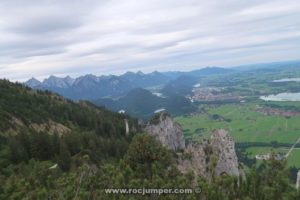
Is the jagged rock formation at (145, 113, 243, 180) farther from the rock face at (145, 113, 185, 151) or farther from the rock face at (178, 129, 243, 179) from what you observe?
the rock face at (145, 113, 185, 151)

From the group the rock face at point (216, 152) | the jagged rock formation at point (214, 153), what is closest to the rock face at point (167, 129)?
the jagged rock formation at point (214, 153)

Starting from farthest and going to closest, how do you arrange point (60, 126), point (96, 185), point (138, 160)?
1. point (60, 126)
2. point (138, 160)
3. point (96, 185)

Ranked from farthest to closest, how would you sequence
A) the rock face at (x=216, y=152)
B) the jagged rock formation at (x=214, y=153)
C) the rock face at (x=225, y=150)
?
the rock face at (x=225, y=150) → the rock face at (x=216, y=152) → the jagged rock formation at (x=214, y=153)

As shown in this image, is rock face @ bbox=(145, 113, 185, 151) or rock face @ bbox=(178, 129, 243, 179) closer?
rock face @ bbox=(178, 129, 243, 179)

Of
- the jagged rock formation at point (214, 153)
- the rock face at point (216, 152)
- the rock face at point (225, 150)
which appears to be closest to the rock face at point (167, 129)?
the jagged rock formation at point (214, 153)

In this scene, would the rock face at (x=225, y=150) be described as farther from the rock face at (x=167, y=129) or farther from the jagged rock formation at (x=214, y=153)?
the rock face at (x=167, y=129)

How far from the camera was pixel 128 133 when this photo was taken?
167875 millimetres

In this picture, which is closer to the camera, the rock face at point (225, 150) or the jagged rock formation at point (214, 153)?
the jagged rock formation at point (214, 153)

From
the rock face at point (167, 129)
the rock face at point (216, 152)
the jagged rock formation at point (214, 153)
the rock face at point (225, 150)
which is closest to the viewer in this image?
the jagged rock formation at point (214, 153)

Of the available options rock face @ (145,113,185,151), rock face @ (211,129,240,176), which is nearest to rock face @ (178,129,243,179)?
rock face @ (211,129,240,176)

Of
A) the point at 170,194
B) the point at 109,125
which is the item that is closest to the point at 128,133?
the point at 109,125

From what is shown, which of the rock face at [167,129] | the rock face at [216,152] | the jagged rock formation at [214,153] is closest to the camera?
the jagged rock formation at [214,153]

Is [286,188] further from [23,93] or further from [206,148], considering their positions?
[23,93]

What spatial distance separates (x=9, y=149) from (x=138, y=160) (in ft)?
192
